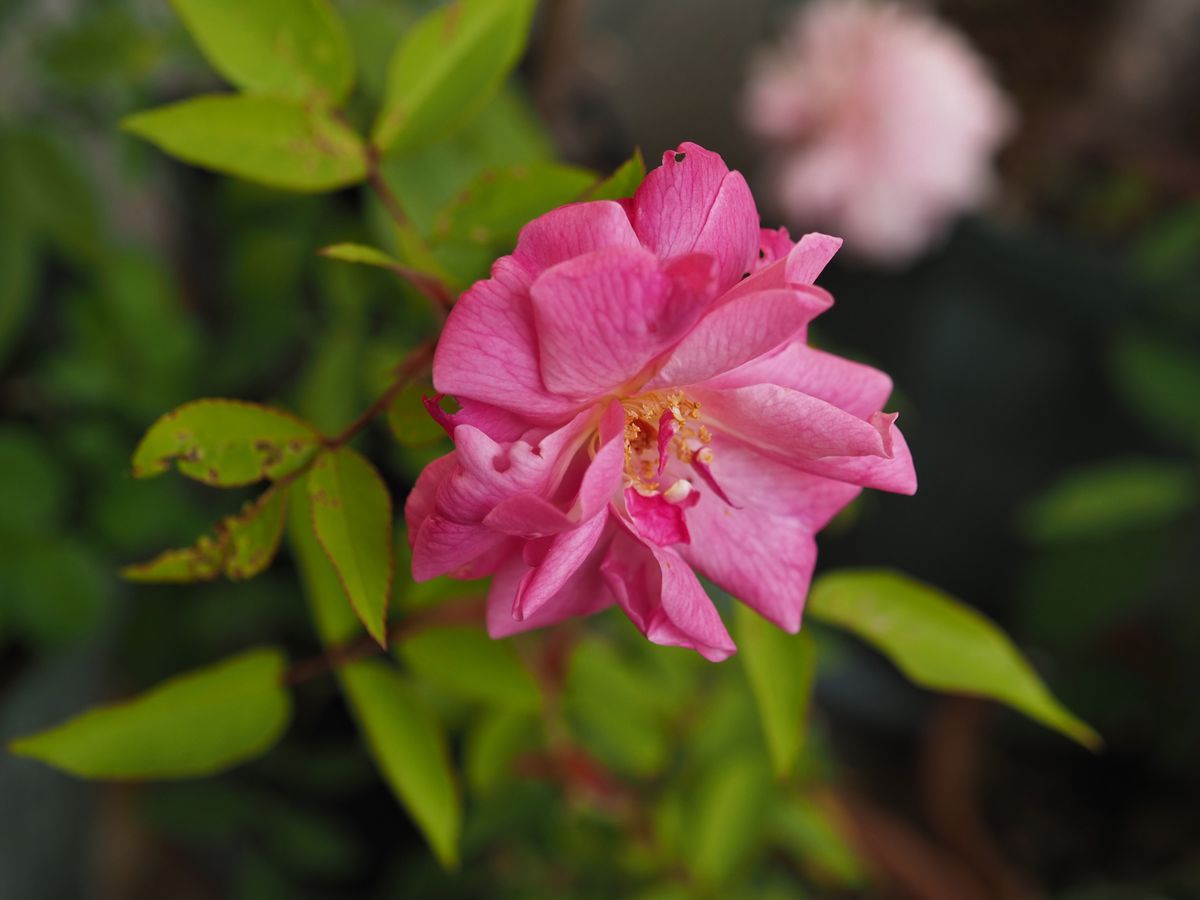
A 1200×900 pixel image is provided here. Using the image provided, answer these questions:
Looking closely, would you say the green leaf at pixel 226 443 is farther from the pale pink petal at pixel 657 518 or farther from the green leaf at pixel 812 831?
the green leaf at pixel 812 831

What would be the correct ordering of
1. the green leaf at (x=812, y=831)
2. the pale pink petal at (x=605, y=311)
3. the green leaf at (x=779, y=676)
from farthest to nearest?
the green leaf at (x=812, y=831), the green leaf at (x=779, y=676), the pale pink petal at (x=605, y=311)

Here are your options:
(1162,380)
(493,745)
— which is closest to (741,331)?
(493,745)

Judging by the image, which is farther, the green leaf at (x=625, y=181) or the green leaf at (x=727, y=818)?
the green leaf at (x=727, y=818)

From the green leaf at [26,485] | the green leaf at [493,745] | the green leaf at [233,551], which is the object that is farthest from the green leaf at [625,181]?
the green leaf at [26,485]

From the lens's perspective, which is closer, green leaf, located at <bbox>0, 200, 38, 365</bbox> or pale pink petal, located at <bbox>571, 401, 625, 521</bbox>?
pale pink petal, located at <bbox>571, 401, 625, 521</bbox>

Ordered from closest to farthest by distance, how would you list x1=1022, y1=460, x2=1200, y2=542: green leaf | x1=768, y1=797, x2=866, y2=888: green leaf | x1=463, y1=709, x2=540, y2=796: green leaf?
x1=463, y1=709, x2=540, y2=796: green leaf
x1=768, y1=797, x2=866, y2=888: green leaf
x1=1022, y1=460, x2=1200, y2=542: green leaf

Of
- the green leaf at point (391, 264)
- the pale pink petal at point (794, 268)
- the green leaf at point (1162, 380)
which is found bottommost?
the green leaf at point (1162, 380)

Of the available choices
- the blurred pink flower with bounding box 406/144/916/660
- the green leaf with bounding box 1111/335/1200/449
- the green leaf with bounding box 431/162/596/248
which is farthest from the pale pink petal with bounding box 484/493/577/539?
the green leaf with bounding box 1111/335/1200/449

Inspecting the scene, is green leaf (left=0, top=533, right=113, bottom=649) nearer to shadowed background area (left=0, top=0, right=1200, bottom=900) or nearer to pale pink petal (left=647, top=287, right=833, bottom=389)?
shadowed background area (left=0, top=0, right=1200, bottom=900)
